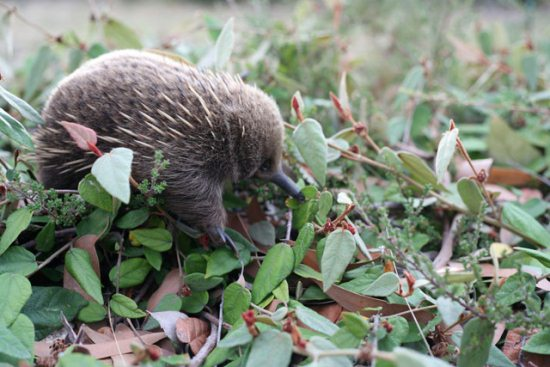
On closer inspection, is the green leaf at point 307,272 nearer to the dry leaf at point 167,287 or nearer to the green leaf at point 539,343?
the dry leaf at point 167,287

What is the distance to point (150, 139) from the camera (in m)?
1.40

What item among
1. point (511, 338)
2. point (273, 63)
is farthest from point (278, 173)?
point (273, 63)

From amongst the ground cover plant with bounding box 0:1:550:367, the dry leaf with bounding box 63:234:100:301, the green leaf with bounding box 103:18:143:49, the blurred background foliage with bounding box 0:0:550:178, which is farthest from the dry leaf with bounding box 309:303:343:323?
the green leaf with bounding box 103:18:143:49

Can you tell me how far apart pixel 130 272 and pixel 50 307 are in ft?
0.65

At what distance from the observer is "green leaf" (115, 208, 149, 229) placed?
4.75ft

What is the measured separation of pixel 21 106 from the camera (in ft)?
4.54

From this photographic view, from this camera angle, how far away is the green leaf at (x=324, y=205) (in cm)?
142

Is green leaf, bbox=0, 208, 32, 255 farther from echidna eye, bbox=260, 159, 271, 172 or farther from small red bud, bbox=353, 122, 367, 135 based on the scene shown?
small red bud, bbox=353, 122, 367, 135

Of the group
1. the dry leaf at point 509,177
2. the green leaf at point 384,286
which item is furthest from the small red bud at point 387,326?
the dry leaf at point 509,177

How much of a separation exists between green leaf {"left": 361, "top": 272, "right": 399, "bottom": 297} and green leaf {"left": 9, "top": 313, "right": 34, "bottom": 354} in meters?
0.71

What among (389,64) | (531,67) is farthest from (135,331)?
(389,64)

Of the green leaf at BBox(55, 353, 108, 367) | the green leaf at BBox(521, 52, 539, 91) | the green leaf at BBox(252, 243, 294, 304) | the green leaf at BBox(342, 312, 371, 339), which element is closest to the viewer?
the green leaf at BBox(55, 353, 108, 367)

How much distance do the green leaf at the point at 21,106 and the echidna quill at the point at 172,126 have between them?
6 centimetres

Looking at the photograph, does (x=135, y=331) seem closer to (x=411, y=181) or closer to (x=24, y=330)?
(x=24, y=330)
